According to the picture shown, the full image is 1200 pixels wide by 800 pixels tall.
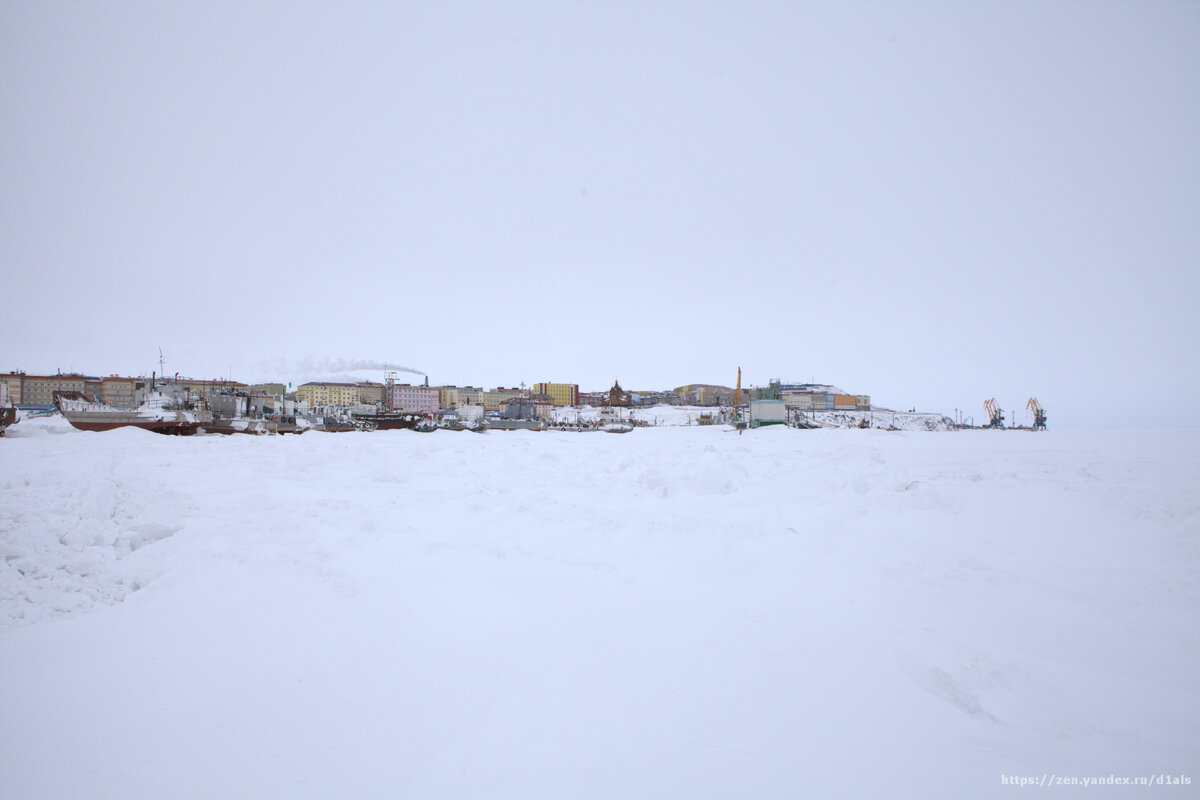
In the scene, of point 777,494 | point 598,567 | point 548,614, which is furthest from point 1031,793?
point 777,494

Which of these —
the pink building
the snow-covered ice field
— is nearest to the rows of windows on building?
the pink building

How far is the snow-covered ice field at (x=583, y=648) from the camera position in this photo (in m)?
2.11

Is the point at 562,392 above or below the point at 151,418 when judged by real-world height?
above

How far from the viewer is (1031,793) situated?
2.05 m

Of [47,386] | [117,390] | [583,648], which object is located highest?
[47,386]

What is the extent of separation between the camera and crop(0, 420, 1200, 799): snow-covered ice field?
2.11 meters

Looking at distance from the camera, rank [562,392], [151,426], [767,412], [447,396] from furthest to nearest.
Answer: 1. [562,392]
2. [447,396]
3. [767,412]
4. [151,426]

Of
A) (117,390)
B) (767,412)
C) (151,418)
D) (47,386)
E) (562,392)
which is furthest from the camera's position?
(562,392)

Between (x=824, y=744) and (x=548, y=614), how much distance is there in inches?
70.1

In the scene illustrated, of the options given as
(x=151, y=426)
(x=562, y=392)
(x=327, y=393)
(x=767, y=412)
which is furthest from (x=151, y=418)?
(x=562, y=392)

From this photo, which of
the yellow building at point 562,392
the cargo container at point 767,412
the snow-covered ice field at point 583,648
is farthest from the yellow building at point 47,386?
the snow-covered ice field at point 583,648

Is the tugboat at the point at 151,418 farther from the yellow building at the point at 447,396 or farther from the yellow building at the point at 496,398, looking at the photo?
the yellow building at the point at 496,398

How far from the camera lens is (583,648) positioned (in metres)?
2.97

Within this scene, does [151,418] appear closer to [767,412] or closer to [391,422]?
[391,422]
